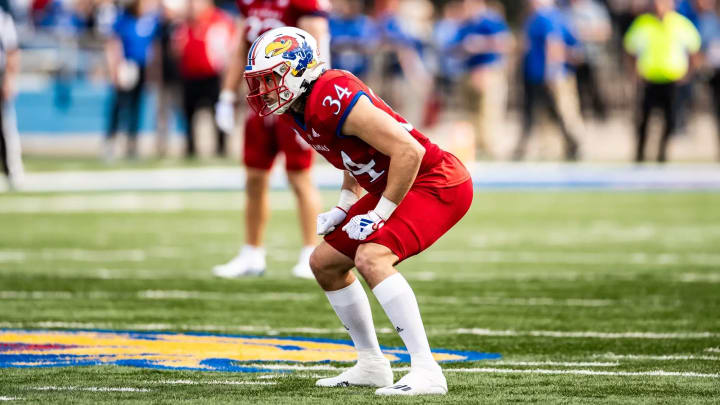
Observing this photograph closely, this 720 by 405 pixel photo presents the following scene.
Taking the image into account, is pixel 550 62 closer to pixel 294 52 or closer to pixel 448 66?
pixel 448 66

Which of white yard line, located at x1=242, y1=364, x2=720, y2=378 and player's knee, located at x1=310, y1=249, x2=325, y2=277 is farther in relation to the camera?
white yard line, located at x1=242, y1=364, x2=720, y2=378

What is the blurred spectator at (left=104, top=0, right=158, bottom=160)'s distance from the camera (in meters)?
21.0

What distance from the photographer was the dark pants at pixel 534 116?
67.2ft

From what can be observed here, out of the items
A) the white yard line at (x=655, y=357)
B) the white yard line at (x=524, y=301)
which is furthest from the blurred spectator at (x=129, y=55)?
the white yard line at (x=655, y=357)

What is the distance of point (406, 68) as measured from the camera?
73.8 ft

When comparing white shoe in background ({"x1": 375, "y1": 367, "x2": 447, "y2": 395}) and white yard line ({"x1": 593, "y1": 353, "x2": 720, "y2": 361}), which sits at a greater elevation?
white shoe in background ({"x1": 375, "y1": 367, "x2": 447, "y2": 395})

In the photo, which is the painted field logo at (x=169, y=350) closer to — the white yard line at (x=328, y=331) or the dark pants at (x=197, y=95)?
the white yard line at (x=328, y=331)

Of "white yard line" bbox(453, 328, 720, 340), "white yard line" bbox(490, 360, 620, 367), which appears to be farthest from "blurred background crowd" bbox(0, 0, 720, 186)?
"white yard line" bbox(490, 360, 620, 367)

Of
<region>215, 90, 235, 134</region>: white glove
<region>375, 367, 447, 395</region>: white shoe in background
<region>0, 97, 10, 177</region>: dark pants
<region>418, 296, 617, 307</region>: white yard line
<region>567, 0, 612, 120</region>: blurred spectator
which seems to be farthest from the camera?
<region>567, 0, 612, 120</region>: blurred spectator

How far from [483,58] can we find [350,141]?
16.0 meters

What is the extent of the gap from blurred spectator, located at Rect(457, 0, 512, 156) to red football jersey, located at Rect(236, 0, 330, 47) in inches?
470

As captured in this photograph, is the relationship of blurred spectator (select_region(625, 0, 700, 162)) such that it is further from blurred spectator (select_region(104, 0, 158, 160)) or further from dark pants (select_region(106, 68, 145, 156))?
dark pants (select_region(106, 68, 145, 156))

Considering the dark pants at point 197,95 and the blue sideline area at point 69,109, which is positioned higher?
the dark pants at point 197,95

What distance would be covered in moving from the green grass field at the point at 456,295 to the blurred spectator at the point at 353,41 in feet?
22.9
